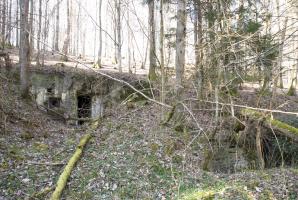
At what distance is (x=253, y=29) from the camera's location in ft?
33.5

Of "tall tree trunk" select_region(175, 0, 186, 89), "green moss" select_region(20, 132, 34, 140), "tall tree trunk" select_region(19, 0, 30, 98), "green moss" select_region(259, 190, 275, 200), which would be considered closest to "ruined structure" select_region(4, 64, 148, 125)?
"tall tree trunk" select_region(19, 0, 30, 98)

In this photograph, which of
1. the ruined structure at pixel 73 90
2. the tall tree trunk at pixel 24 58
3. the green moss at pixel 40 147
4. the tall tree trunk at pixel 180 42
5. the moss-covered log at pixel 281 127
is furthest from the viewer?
the ruined structure at pixel 73 90

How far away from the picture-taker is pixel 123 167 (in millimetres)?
7438

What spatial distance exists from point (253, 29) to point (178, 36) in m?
2.43

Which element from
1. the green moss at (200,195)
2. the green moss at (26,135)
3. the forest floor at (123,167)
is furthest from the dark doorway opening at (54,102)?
the green moss at (200,195)

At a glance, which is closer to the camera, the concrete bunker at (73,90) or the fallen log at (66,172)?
the fallen log at (66,172)

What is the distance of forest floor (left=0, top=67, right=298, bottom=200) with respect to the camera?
254 inches

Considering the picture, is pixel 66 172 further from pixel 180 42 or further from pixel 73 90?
pixel 73 90

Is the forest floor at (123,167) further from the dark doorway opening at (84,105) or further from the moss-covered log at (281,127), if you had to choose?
the dark doorway opening at (84,105)

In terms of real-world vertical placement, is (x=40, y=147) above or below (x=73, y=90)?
below

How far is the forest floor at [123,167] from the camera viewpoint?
6.45 m

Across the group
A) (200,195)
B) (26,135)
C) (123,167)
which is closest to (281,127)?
(200,195)

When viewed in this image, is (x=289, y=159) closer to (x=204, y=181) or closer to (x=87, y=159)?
(x=204, y=181)

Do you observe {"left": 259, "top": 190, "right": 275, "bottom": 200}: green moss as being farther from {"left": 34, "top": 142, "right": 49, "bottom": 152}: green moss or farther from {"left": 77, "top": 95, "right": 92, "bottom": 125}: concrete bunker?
{"left": 77, "top": 95, "right": 92, "bottom": 125}: concrete bunker
